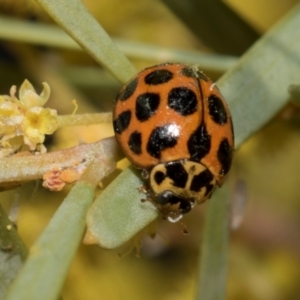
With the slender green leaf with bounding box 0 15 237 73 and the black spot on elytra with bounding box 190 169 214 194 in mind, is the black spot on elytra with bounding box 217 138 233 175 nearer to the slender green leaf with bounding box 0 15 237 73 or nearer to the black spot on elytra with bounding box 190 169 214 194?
the black spot on elytra with bounding box 190 169 214 194

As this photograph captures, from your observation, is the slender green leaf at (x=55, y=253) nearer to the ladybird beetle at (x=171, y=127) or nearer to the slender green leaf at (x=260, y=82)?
the ladybird beetle at (x=171, y=127)

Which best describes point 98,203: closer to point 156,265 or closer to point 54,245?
point 54,245

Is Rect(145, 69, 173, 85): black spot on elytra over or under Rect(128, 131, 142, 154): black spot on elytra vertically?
over

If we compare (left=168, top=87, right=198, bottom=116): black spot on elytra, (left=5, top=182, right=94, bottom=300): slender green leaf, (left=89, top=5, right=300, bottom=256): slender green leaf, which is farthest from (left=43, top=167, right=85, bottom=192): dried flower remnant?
(left=89, top=5, right=300, bottom=256): slender green leaf

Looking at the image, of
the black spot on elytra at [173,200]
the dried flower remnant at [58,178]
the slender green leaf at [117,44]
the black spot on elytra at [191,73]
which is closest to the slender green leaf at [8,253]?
the dried flower remnant at [58,178]

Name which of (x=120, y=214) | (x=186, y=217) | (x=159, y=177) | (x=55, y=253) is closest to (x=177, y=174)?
(x=159, y=177)

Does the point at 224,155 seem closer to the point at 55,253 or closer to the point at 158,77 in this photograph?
the point at 158,77
